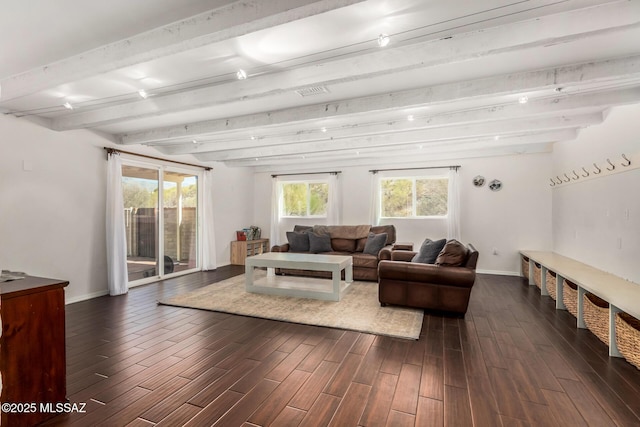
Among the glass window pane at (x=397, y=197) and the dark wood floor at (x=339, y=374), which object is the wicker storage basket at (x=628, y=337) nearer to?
the dark wood floor at (x=339, y=374)

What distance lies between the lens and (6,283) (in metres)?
1.98

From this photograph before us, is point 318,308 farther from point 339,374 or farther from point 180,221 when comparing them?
point 180,221

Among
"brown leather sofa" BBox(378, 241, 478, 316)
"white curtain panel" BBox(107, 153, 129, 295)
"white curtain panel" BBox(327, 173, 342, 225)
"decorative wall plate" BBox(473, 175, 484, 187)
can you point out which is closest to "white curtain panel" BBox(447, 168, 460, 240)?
"decorative wall plate" BBox(473, 175, 484, 187)

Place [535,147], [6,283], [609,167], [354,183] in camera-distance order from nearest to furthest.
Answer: [6,283]
[609,167]
[535,147]
[354,183]

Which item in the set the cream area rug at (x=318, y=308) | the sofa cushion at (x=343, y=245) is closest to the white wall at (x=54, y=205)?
the cream area rug at (x=318, y=308)

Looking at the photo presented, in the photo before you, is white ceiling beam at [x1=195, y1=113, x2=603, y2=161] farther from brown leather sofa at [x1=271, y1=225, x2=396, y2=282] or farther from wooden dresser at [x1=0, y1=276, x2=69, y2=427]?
wooden dresser at [x1=0, y1=276, x2=69, y2=427]

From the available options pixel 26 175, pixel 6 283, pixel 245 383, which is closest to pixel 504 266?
pixel 245 383

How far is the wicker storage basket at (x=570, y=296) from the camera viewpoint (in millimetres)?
3518

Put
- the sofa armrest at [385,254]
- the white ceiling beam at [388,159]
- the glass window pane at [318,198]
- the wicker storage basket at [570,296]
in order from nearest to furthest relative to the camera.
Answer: the wicker storage basket at [570,296]
the sofa armrest at [385,254]
the white ceiling beam at [388,159]
the glass window pane at [318,198]

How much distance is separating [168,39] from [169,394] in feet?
7.95

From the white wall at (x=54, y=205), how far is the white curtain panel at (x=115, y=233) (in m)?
0.15

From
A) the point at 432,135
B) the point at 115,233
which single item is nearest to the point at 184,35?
the point at 432,135

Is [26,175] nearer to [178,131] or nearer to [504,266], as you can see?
[178,131]

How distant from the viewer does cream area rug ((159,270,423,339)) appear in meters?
3.40
